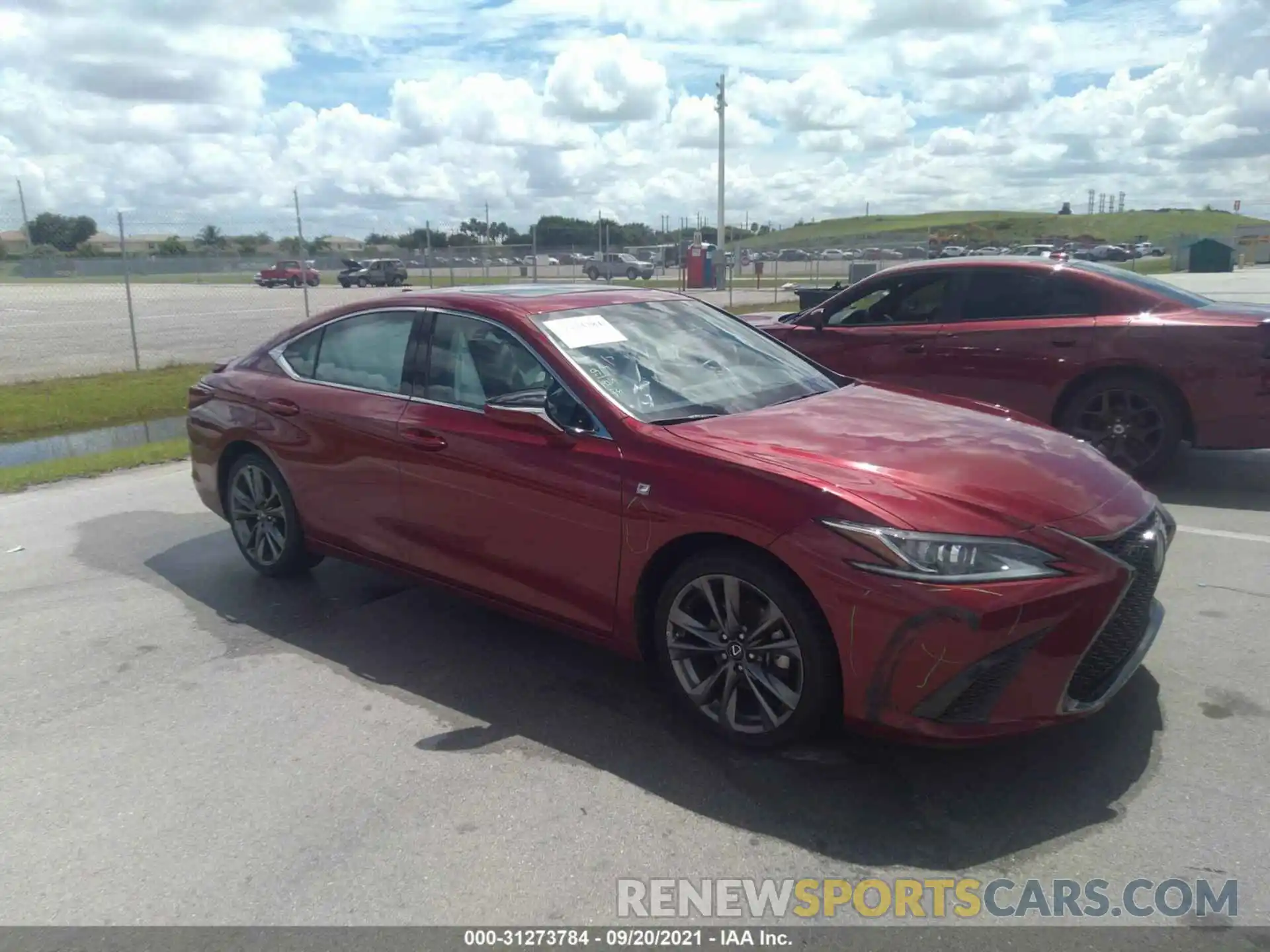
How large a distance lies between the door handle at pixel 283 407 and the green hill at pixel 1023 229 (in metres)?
59.5

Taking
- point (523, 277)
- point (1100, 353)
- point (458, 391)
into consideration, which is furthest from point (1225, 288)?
point (458, 391)

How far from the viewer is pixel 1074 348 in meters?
7.43

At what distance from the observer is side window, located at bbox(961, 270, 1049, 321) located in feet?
25.4

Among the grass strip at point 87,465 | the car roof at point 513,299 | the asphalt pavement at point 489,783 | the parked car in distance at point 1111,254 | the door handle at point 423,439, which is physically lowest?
the grass strip at point 87,465

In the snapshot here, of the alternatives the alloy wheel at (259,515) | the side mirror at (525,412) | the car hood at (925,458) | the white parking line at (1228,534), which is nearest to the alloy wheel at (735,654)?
the car hood at (925,458)

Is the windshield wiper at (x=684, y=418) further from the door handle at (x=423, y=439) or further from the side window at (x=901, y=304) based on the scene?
the side window at (x=901, y=304)

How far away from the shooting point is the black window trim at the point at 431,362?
429cm

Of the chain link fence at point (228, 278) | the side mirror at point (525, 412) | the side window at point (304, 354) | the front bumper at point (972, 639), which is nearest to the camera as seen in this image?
the front bumper at point (972, 639)

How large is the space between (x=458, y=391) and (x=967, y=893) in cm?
292

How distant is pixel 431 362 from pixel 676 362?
1.16 m

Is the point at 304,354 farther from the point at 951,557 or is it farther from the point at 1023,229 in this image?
the point at 1023,229

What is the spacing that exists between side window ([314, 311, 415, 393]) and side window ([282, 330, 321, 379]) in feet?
0.16

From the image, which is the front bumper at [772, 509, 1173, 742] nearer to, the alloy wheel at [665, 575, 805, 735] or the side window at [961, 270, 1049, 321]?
the alloy wheel at [665, 575, 805, 735]

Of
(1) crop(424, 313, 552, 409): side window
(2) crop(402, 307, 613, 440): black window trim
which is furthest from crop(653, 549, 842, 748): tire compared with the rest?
(1) crop(424, 313, 552, 409): side window
